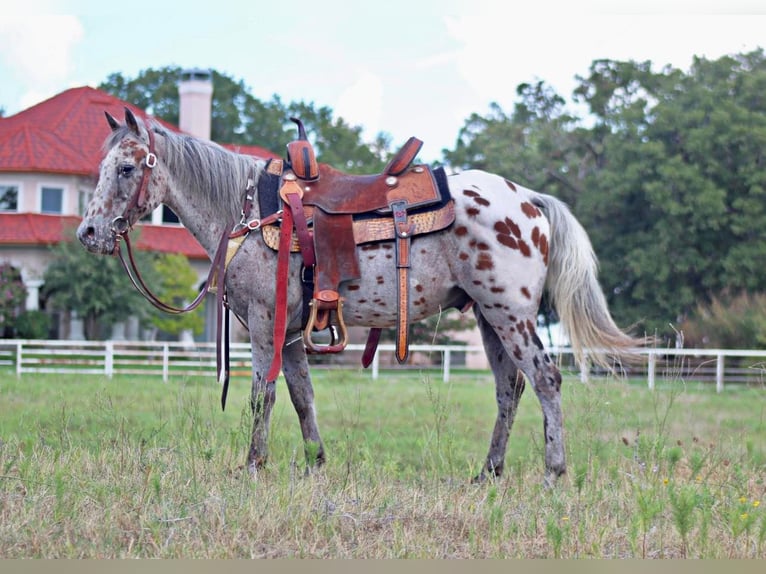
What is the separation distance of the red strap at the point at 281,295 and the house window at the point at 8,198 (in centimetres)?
2491

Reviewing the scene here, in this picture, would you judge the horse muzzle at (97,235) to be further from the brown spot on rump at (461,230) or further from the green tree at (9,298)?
the green tree at (9,298)

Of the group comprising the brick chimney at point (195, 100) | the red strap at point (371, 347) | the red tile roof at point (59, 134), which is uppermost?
the brick chimney at point (195, 100)

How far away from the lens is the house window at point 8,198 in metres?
29.0

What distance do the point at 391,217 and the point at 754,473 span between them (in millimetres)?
3074

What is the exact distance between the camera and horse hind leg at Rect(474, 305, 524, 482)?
6789 millimetres

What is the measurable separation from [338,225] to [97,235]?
1621 mm

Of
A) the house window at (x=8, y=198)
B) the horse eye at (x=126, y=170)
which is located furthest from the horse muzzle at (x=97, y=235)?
the house window at (x=8, y=198)

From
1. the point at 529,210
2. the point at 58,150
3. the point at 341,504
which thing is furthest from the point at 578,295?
the point at 58,150

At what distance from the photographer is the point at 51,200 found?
2898cm

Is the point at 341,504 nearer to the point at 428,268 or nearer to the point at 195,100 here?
the point at 428,268

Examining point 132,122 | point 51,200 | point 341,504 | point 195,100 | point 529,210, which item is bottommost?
Answer: point 341,504

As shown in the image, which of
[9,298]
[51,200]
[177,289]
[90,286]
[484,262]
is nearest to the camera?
[484,262]

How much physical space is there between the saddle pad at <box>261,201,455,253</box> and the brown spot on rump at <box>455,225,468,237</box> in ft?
0.25

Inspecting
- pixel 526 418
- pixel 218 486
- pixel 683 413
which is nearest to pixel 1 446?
pixel 218 486
